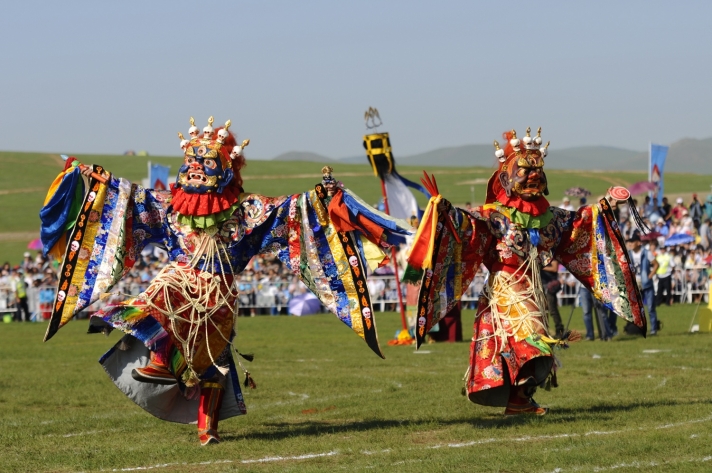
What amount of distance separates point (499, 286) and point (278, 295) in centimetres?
1741

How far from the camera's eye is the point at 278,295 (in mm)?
26562

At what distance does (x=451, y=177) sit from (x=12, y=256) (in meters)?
34.8

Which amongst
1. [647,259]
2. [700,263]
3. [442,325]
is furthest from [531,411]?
[700,263]

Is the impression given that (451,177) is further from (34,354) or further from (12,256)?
(34,354)

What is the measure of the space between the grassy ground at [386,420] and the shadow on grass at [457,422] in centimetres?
2

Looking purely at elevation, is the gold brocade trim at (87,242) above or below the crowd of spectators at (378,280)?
above

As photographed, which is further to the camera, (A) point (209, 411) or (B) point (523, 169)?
(B) point (523, 169)

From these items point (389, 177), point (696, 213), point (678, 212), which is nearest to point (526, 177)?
point (389, 177)

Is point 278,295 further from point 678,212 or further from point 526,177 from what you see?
point 526,177

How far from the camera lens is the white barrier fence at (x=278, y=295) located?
24953mm

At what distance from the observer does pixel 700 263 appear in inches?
950

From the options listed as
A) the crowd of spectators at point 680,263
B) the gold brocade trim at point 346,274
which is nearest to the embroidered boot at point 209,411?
the gold brocade trim at point 346,274

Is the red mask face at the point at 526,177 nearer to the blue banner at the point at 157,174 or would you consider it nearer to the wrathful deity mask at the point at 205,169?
the wrathful deity mask at the point at 205,169

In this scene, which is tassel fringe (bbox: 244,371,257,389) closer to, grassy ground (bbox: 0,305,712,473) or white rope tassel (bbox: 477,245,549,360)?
grassy ground (bbox: 0,305,712,473)
